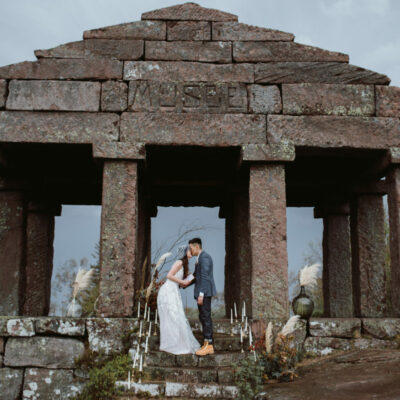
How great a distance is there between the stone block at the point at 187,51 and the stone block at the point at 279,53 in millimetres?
209

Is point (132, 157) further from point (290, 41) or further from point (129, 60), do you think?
point (290, 41)

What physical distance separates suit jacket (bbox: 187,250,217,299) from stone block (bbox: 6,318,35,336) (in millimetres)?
2356

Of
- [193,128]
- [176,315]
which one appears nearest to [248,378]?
[176,315]

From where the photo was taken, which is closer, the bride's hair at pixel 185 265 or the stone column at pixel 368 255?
the bride's hair at pixel 185 265

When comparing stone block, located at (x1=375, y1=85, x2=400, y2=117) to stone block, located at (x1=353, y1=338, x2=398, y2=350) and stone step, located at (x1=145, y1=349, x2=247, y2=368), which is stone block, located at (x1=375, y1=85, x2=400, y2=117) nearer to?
stone block, located at (x1=353, y1=338, x2=398, y2=350)

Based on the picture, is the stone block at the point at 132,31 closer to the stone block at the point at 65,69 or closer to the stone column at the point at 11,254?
the stone block at the point at 65,69

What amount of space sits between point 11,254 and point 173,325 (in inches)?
153

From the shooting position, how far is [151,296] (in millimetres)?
7934

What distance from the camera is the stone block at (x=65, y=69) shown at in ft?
26.0

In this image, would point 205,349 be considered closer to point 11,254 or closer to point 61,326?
A: point 61,326

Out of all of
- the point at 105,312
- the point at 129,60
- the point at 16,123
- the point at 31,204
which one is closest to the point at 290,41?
the point at 129,60

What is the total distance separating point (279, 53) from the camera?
8180mm

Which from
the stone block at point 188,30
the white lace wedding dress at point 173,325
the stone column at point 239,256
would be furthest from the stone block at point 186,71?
the white lace wedding dress at point 173,325

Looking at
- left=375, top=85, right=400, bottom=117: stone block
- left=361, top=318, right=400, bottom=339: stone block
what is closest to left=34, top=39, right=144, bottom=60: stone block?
left=375, top=85, right=400, bottom=117: stone block
